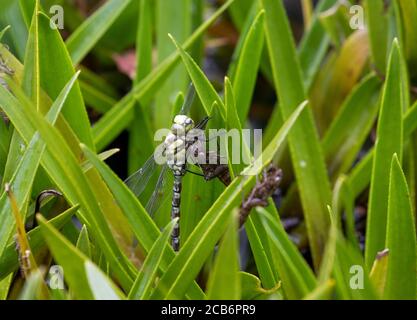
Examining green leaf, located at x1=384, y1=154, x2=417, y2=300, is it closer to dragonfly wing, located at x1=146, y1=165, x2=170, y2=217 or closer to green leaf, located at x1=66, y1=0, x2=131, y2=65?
dragonfly wing, located at x1=146, y1=165, x2=170, y2=217

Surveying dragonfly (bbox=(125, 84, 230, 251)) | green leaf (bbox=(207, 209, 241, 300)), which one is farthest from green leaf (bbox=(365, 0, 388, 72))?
green leaf (bbox=(207, 209, 241, 300))

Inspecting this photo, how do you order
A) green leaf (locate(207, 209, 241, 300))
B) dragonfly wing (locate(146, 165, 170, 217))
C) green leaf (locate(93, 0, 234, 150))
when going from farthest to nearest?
green leaf (locate(93, 0, 234, 150))
dragonfly wing (locate(146, 165, 170, 217))
green leaf (locate(207, 209, 241, 300))

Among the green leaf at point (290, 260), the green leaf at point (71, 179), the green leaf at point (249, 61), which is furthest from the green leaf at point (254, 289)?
the green leaf at point (249, 61)

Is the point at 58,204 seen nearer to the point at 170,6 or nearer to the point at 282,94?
the point at 282,94

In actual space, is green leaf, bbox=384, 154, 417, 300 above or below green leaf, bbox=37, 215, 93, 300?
below

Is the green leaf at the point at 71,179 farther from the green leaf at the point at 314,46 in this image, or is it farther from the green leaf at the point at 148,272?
the green leaf at the point at 314,46
